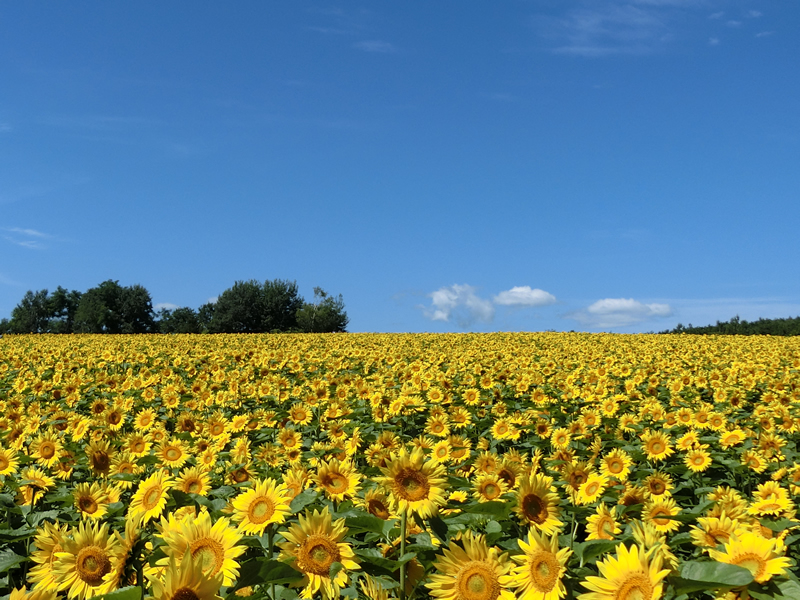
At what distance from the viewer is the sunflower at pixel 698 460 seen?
688cm

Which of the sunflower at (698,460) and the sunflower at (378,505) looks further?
the sunflower at (698,460)

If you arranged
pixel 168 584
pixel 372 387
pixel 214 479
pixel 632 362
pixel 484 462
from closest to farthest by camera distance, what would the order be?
1. pixel 168 584
2. pixel 484 462
3. pixel 214 479
4. pixel 372 387
5. pixel 632 362

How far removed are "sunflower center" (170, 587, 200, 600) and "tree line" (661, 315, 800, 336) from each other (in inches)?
2022

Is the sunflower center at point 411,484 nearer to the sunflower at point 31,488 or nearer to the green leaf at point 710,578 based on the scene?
the green leaf at point 710,578

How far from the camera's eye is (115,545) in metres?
2.80

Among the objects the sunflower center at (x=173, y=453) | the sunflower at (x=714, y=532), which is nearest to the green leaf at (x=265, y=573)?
the sunflower at (x=714, y=532)

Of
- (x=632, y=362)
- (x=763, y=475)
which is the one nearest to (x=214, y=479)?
(x=763, y=475)

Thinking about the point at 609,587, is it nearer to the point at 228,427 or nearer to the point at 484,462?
the point at 484,462

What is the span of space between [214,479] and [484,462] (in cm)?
242

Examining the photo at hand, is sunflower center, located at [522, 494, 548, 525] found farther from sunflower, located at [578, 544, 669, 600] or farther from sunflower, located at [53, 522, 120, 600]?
sunflower, located at [53, 522, 120, 600]

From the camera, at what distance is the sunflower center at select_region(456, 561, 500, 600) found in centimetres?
241

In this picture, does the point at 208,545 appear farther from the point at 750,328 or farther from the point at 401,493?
the point at 750,328

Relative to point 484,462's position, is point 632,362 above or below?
above

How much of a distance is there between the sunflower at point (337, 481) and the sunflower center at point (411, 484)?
4.51 ft
